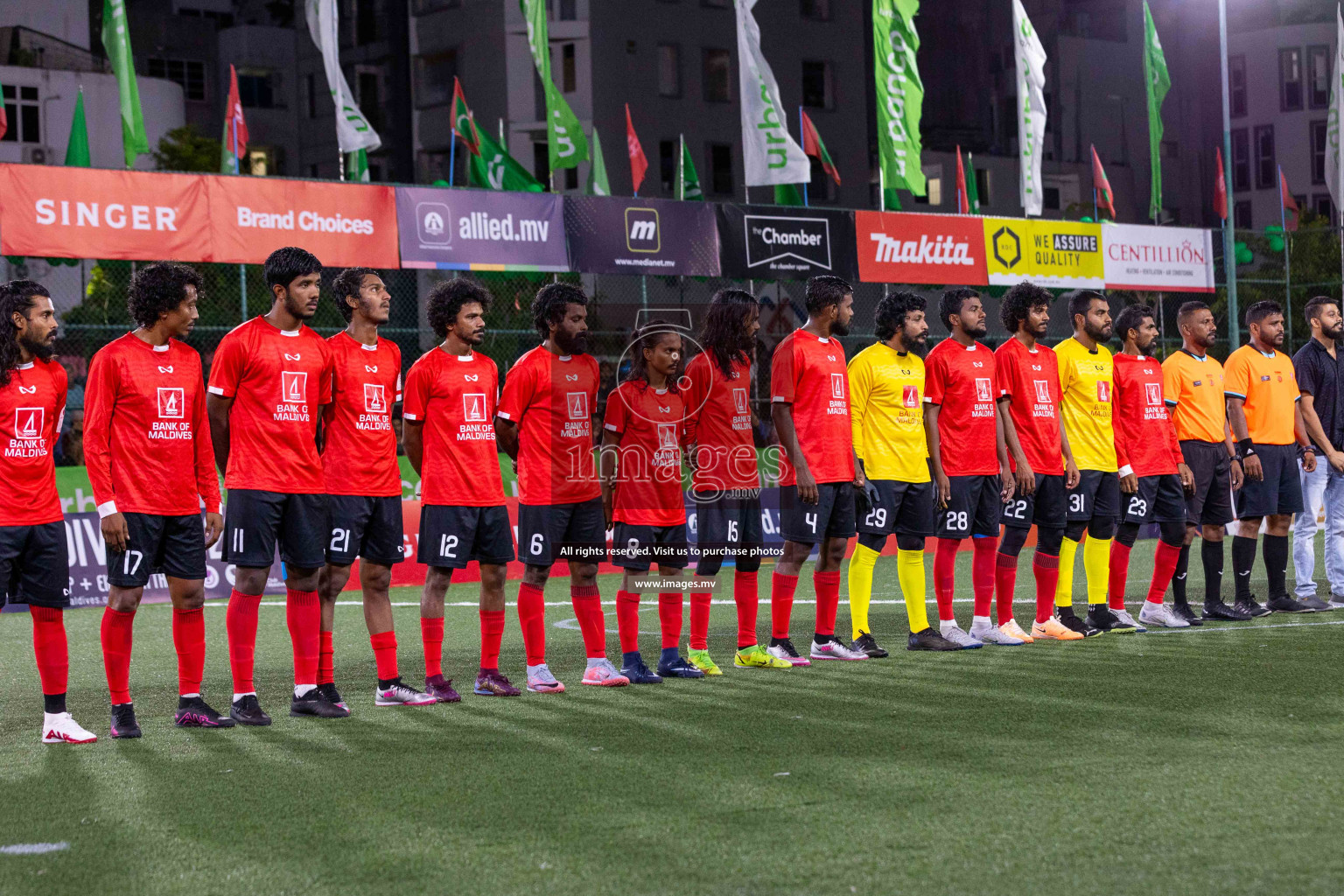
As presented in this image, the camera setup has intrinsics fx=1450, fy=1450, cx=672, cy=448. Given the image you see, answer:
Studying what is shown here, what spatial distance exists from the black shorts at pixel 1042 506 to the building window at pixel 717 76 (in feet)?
127

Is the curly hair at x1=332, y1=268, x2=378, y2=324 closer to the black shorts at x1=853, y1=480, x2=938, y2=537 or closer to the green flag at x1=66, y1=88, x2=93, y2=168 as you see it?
the black shorts at x1=853, y1=480, x2=938, y2=537

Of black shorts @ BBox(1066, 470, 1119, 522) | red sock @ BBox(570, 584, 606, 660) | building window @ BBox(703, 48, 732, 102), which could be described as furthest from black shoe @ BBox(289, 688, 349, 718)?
building window @ BBox(703, 48, 732, 102)

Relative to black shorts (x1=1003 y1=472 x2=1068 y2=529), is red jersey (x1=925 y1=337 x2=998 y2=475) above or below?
above

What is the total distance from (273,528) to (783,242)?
41.3 ft

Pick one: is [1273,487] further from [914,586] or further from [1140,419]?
[914,586]

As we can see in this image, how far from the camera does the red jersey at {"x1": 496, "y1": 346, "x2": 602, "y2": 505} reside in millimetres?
7672

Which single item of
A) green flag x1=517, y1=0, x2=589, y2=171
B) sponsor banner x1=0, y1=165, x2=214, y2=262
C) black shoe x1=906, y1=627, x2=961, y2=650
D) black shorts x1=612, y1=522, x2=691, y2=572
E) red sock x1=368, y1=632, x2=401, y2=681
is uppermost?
green flag x1=517, y1=0, x2=589, y2=171

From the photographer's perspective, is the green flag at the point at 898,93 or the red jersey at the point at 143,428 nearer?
the red jersey at the point at 143,428

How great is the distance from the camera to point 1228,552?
15.7 meters

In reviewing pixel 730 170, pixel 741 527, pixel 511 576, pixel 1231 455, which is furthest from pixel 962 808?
pixel 730 170

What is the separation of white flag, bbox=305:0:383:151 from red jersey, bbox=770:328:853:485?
440 inches

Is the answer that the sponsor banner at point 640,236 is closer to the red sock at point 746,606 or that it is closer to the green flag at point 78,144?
the green flag at point 78,144

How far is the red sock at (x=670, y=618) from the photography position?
801 cm

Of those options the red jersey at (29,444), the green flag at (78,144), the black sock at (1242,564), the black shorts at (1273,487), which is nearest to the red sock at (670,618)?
the red jersey at (29,444)
